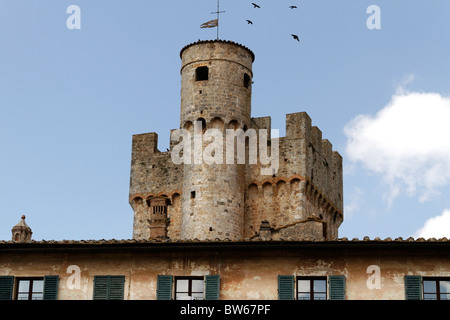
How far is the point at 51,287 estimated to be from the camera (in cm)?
2831

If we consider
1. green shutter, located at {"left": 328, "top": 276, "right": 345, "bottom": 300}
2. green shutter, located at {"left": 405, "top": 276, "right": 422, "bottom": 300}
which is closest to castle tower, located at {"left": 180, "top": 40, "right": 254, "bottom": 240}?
green shutter, located at {"left": 328, "top": 276, "right": 345, "bottom": 300}

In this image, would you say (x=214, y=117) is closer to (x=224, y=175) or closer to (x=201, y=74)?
(x=201, y=74)

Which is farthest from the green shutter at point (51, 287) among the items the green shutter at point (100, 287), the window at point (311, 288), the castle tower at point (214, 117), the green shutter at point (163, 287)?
the castle tower at point (214, 117)

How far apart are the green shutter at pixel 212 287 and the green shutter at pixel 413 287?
4786 millimetres

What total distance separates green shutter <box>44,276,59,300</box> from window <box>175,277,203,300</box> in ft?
10.4

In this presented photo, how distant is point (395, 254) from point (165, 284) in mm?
5933

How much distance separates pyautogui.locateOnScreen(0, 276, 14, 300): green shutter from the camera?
92.3 ft

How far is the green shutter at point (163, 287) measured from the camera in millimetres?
27812

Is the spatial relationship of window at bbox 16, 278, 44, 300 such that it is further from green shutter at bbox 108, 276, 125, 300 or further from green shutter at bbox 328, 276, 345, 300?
green shutter at bbox 328, 276, 345, 300

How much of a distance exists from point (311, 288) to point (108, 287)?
17.3 ft

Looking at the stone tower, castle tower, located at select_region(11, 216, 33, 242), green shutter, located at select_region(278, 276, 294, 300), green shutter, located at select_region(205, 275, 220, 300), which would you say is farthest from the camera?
castle tower, located at select_region(11, 216, 33, 242)

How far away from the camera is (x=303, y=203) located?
51.4 m

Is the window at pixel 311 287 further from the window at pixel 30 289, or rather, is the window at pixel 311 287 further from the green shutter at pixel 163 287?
the window at pixel 30 289
